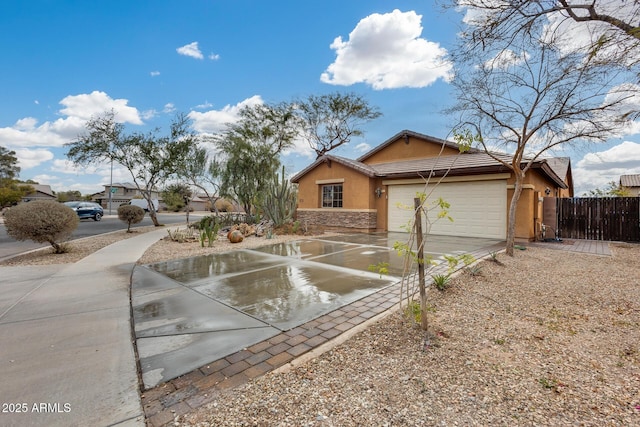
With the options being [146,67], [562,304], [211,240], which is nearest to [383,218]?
[211,240]

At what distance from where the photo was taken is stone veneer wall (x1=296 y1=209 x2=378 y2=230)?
1432 centimetres

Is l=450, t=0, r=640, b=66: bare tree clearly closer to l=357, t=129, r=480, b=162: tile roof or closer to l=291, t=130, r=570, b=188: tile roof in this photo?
l=291, t=130, r=570, b=188: tile roof

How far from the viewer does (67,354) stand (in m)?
2.85

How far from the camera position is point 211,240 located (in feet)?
31.2

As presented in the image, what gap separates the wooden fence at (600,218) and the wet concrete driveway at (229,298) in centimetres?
938

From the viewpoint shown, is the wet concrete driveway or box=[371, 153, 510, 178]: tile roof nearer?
the wet concrete driveway

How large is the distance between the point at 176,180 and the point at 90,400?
17850 millimetres

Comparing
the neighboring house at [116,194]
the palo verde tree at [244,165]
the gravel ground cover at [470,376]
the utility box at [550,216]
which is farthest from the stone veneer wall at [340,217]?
the neighboring house at [116,194]

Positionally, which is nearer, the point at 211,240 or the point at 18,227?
the point at 18,227

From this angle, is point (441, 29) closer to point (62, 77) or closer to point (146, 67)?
point (146, 67)

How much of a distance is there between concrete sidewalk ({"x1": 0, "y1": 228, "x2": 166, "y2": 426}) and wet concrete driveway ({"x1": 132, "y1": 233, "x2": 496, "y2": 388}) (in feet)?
0.74

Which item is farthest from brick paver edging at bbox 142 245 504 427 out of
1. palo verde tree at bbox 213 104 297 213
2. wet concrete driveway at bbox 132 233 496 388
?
palo verde tree at bbox 213 104 297 213

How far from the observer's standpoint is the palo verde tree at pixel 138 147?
1581 cm

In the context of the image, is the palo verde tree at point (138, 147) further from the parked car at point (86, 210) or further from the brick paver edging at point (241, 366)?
the brick paver edging at point (241, 366)
